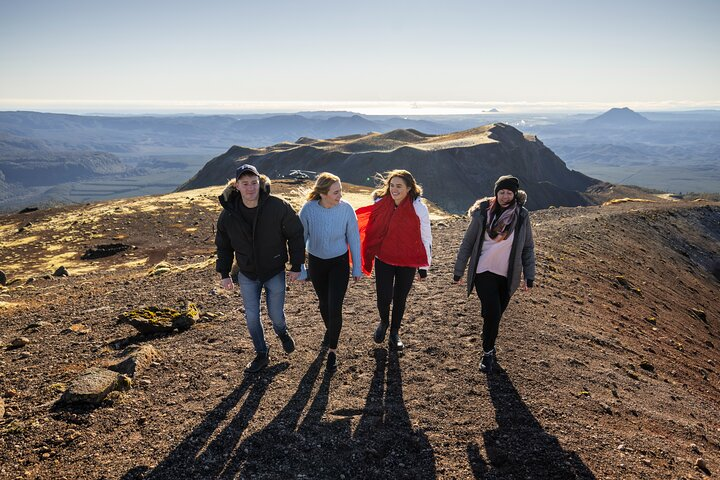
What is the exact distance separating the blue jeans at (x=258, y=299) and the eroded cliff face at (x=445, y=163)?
61.1 metres

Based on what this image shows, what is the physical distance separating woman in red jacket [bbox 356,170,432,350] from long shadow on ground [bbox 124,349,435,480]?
1675 millimetres

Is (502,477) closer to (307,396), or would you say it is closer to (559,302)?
(307,396)

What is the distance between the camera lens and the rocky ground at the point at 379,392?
4.53m

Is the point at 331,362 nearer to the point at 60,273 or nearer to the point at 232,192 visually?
the point at 232,192

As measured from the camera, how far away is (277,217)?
567 centimetres

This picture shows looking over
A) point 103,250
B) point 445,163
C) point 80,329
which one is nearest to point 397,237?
point 80,329

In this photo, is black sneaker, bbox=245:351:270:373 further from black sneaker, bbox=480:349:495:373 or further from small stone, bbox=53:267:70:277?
small stone, bbox=53:267:70:277

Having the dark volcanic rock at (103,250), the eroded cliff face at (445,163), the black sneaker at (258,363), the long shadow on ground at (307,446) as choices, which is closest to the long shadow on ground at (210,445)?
the long shadow on ground at (307,446)

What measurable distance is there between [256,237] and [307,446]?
257 centimetres

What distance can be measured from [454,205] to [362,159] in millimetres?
21152

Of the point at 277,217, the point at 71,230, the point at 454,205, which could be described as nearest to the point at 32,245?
the point at 71,230

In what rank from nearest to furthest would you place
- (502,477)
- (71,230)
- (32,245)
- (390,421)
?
(502,477), (390,421), (32,245), (71,230)

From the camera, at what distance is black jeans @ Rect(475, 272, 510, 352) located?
20.5 ft

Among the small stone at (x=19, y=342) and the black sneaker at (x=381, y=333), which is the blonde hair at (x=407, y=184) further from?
the small stone at (x=19, y=342)
